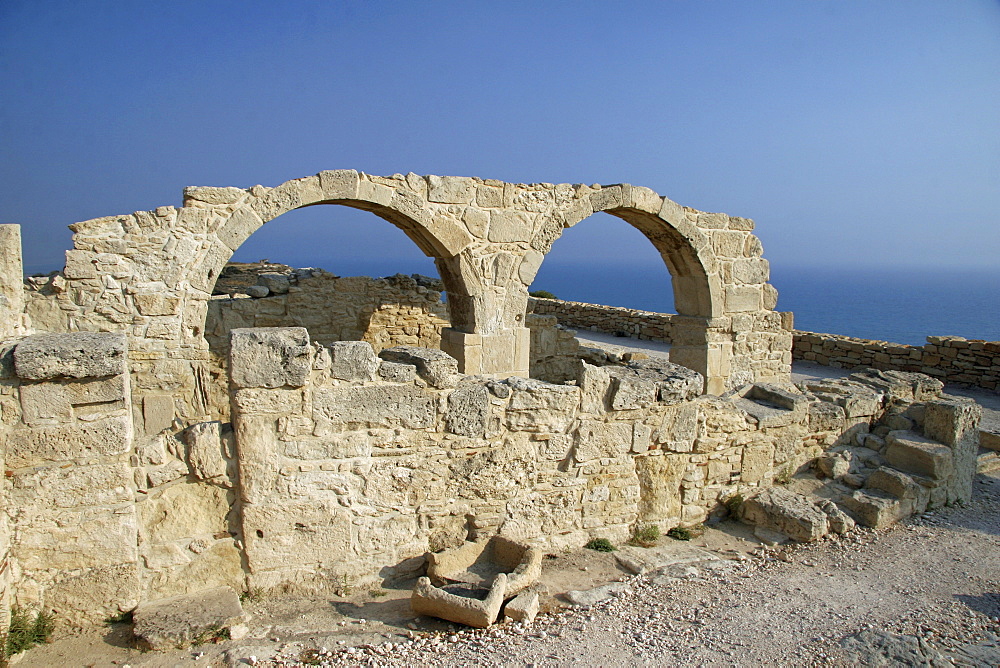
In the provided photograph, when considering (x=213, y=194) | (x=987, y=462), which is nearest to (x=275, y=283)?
(x=213, y=194)

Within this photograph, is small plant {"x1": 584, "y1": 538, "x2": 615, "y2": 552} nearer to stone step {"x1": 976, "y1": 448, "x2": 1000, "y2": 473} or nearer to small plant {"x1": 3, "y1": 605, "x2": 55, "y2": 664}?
small plant {"x1": 3, "y1": 605, "x2": 55, "y2": 664}

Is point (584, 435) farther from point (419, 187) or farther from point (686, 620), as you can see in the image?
point (419, 187)

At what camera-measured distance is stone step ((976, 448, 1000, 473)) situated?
19.3 feet

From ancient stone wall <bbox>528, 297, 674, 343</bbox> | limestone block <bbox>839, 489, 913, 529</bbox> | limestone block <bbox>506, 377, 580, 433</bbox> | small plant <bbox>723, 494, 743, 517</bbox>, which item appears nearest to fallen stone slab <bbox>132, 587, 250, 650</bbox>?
limestone block <bbox>506, 377, 580, 433</bbox>

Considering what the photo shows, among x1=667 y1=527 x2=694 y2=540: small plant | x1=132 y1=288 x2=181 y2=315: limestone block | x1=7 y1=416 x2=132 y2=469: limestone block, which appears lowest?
x1=667 y1=527 x2=694 y2=540: small plant

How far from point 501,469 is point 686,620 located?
4.03 feet

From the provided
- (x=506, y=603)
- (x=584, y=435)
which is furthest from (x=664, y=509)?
(x=506, y=603)

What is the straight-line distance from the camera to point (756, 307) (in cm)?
990

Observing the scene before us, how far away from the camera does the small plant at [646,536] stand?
13.1ft

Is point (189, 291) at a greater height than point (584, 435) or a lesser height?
greater

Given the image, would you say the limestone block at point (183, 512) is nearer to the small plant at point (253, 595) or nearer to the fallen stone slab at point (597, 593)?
the small plant at point (253, 595)

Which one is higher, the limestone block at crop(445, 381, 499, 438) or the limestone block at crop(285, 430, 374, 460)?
the limestone block at crop(445, 381, 499, 438)

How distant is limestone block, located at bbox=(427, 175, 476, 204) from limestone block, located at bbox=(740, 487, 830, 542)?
482cm

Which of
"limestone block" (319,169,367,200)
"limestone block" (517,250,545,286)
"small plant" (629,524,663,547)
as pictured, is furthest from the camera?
"limestone block" (517,250,545,286)
